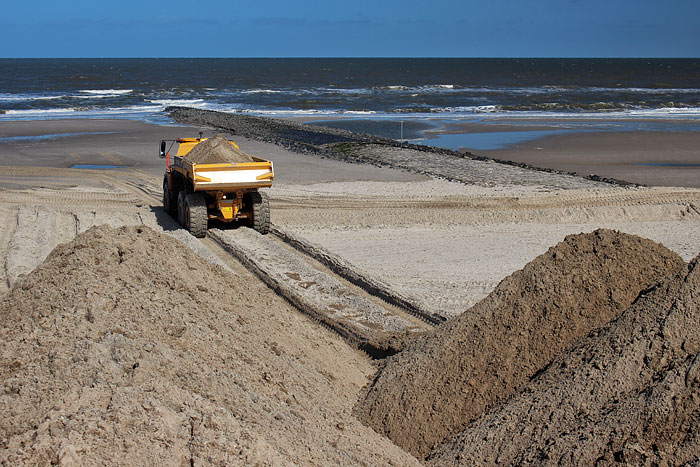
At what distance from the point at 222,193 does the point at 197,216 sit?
1.99 feet

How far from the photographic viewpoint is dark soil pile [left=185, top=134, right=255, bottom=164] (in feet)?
42.1

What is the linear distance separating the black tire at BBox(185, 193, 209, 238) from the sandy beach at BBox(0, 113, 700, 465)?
30 centimetres

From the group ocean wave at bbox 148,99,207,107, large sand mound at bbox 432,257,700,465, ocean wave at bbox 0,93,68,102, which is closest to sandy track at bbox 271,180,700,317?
large sand mound at bbox 432,257,700,465

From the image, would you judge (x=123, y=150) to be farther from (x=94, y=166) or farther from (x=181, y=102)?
(x=181, y=102)

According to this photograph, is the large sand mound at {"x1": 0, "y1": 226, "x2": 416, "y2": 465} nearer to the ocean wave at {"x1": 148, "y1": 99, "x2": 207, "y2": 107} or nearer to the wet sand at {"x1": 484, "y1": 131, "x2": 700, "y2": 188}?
the wet sand at {"x1": 484, "y1": 131, "x2": 700, "y2": 188}

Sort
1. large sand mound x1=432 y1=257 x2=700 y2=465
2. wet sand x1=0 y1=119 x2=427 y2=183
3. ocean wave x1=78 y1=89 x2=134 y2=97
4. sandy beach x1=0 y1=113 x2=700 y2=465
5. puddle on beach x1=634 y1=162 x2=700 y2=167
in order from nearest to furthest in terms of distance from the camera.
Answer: large sand mound x1=432 y1=257 x2=700 y2=465 → sandy beach x1=0 y1=113 x2=700 y2=465 → wet sand x1=0 y1=119 x2=427 y2=183 → puddle on beach x1=634 y1=162 x2=700 y2=167 → ocean wave x1=78 y1=89 x2=134 y2=97

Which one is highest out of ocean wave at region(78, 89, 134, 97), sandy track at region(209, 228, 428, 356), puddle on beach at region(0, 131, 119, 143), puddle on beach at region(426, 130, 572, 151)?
ocean wave at region(78, 89, 134, 97)

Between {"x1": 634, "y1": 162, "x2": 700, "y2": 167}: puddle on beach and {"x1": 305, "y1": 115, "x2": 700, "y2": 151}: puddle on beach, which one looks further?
{"x1": 305, "y1": 115, "x2": 700, "y2": 151}: puddle on beach

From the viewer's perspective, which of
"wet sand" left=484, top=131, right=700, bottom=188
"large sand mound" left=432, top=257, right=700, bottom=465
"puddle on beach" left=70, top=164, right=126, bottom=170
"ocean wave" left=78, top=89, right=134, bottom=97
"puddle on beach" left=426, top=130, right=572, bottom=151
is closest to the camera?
"large sand mound" left=432, top=257, right=700, bottom=465

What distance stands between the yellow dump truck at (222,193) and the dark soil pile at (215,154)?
0.09 meters

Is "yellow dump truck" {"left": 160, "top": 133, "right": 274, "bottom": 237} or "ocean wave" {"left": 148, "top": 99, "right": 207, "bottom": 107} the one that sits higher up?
"ocean wave" {"left": 148, "top": 99, "right": 207, "bottom": 107}

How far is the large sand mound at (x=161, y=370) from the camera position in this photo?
4.16 metres

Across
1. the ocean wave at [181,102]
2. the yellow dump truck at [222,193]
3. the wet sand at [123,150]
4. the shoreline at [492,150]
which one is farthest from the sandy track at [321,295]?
the ocean wave at [181,102]

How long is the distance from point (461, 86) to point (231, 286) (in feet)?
233
